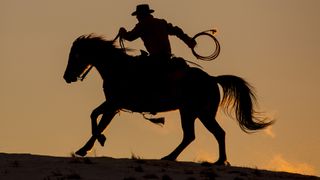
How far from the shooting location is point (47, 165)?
19.5 m

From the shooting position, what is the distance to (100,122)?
22.1 m

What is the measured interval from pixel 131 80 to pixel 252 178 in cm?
426

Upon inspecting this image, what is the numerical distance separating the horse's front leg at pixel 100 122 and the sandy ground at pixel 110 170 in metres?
1.08

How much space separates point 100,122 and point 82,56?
165cm

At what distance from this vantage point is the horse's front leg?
72.2ft

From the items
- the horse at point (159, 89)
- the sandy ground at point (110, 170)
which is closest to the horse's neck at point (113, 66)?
the horse at point (159, 89)

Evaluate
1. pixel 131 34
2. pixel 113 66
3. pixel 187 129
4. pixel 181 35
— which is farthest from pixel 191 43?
pixel 187 129

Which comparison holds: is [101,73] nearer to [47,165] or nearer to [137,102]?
[137,102]

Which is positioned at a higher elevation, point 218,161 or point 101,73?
point 101,73

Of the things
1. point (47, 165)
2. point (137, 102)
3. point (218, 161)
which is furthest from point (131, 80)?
point (47, 165)

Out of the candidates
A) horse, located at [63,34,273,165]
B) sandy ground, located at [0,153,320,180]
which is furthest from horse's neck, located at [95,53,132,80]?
sandy ground, located at [0,153,320,180]

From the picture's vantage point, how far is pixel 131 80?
2273 cm

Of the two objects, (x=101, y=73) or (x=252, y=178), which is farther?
(x=101, y=73)

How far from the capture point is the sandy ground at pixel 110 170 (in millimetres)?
18328
